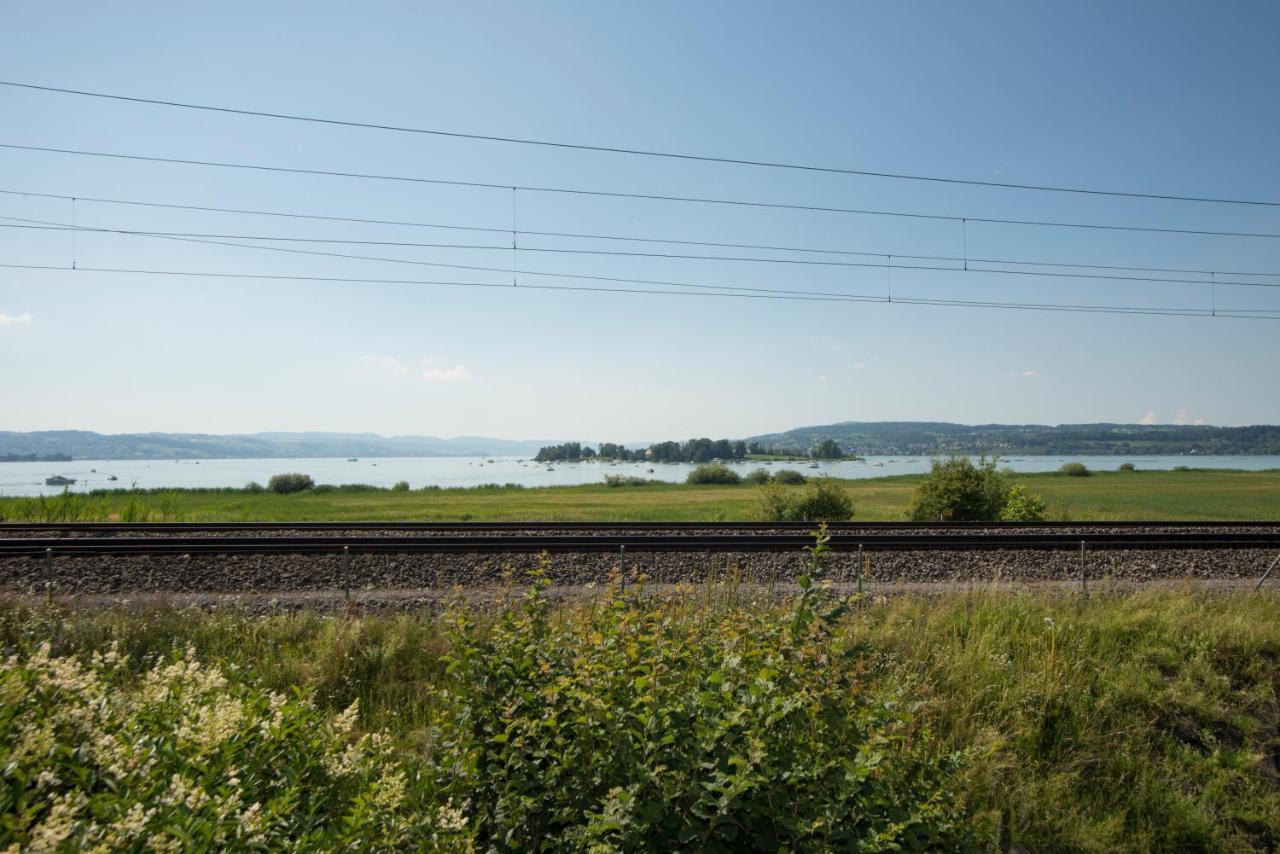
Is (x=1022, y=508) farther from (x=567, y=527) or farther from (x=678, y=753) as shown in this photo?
(x=678, y=753)

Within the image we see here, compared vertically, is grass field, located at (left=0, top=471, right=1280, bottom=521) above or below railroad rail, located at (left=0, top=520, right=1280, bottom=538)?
below

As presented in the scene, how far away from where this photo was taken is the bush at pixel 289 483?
3747 centimetres

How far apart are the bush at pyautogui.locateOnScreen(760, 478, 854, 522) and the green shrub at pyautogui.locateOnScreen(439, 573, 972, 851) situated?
1752 centimetres

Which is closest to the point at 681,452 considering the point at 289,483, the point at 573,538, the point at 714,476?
the point at 714,476

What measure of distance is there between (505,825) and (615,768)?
63 cm

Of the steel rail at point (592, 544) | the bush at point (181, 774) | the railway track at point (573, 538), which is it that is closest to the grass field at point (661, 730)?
the bush at point (181, 774)

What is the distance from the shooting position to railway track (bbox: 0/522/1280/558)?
12.8 metres

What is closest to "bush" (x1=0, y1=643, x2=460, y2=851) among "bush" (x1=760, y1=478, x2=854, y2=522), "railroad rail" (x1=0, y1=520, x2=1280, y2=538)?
"railroad rail" (x1=0, y1=520, x2=1280, y2=538)

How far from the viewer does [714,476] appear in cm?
4872

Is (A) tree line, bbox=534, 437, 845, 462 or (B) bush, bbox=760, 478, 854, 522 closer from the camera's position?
(B) bush, bbox=760, 478, 854, 522

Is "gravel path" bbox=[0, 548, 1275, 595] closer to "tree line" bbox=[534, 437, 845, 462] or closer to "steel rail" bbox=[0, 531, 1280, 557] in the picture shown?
"steel rail" bbox=[0, 531, 1280, 557]

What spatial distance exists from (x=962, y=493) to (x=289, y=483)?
3493cm

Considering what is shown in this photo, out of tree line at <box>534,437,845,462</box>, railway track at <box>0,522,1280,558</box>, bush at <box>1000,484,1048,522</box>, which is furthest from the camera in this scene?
tree line at <box>534,437,845,462</box>

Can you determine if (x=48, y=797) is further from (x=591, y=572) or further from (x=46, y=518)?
(x=46, y=518)
